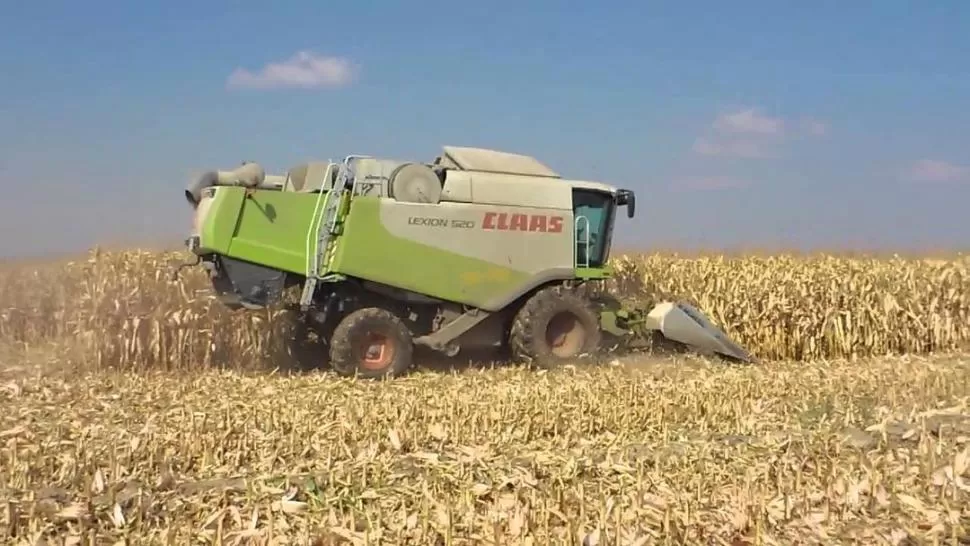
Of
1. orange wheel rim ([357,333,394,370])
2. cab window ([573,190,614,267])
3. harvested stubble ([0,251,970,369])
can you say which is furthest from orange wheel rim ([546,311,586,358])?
harvested stubble ([0,251,970,369])


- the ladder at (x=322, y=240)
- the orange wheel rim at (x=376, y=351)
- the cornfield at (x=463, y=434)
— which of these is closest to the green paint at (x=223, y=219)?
the ladder at (x=322, y=240)

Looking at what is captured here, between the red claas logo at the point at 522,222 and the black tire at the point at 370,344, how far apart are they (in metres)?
1.38

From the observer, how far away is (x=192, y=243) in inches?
372

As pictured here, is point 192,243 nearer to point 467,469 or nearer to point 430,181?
point 430,181

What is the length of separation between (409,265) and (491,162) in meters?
1.51

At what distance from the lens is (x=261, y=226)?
9.18m

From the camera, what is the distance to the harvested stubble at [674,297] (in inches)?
396

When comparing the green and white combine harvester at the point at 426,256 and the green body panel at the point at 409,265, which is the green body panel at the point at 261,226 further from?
the green body panel at the point at 409,265

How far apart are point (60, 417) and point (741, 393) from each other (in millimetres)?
5284

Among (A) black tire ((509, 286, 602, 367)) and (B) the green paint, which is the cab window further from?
(B) the green paint

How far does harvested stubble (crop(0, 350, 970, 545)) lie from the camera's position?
4.20 meters

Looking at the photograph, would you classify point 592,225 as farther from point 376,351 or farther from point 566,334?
point 376,351

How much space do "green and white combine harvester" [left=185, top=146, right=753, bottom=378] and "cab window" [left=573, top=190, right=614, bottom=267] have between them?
1 cm

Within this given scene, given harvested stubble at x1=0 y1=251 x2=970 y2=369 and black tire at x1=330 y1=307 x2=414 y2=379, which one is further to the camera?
harvested stubble at x1=0 y1=251 x2=970 y2=369
